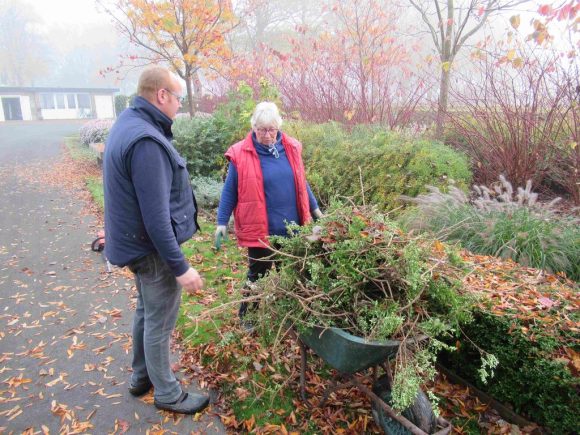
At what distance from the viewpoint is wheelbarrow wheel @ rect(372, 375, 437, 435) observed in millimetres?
2414

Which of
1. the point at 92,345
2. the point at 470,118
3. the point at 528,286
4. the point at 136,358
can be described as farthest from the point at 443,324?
the point at 470,118

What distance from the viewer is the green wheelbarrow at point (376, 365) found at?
82.5 inches

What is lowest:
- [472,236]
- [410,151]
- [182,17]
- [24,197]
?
[24,197]

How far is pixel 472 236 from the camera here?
4336 millimetres

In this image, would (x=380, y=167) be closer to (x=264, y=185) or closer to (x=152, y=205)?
(x=264, y=185)

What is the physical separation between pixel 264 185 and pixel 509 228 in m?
2.60

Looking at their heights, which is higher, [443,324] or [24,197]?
[443,324]

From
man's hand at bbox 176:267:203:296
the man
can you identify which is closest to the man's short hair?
the man

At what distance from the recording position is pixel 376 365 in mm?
2439

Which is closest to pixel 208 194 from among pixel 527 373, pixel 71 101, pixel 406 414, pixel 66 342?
pixel 66 342

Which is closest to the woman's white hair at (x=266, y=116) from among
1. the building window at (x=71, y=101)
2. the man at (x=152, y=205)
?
the man at (x=152, y=205)

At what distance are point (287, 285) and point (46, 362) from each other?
2.44 metres

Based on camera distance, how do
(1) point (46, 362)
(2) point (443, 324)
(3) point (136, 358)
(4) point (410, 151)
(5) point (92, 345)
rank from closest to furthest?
(2) point (443, 324) < (3) point (136, 358) < (1) point (46, 362) < (5) point (92, 345) < (4) point (410, 151)

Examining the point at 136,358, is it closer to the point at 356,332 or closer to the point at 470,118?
the point at 356,332
